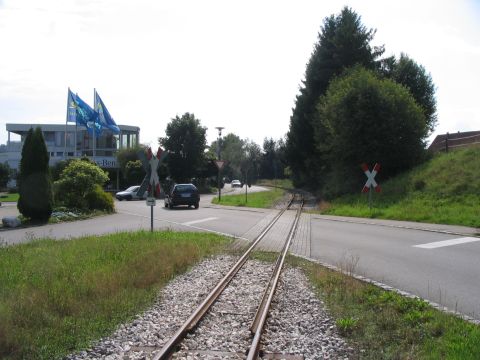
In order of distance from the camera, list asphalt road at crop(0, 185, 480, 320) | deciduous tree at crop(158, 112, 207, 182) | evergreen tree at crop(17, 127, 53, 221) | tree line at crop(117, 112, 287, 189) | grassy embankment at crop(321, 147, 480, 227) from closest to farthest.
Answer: asphalt road at crop(0, 185, 480, 320) < grassy embankment at crop(321, 147, 480, 227) < evergreen tree at crop(17, 127, 53, 221) < tree line at crop(117, 112, 287, 189) < deciduous tree at crop(158, 112, 207, 182)

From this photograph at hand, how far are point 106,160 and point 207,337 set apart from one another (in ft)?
237

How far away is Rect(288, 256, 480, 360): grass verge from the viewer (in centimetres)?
559

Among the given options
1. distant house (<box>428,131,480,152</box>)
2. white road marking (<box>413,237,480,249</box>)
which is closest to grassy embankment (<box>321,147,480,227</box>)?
distant house (<box>428,131,480,152</box>)

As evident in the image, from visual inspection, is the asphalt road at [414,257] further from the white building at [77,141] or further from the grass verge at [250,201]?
the white building at [77,141]

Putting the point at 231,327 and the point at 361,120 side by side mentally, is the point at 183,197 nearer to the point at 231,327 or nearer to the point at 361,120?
the point at 361,120

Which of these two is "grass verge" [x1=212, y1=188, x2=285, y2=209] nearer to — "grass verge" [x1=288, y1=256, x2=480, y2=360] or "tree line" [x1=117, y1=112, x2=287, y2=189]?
"tree line" [x1=117, y1=112, x2=287, y2=189]

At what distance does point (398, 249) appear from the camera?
547 inches

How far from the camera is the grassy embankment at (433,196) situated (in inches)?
846

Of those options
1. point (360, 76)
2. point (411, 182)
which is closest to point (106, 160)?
point (360, 76)

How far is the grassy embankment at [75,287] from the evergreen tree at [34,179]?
406 inches

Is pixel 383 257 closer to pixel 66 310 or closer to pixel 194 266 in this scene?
pixel 194 266

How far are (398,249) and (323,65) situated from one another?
122ft

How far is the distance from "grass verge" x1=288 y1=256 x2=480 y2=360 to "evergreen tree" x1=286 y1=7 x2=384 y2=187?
39161 mm

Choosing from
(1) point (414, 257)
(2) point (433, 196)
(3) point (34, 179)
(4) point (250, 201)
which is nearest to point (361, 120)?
(2) point (433, 196)
